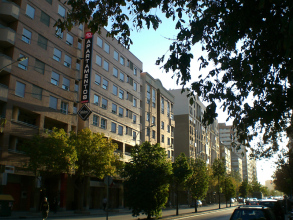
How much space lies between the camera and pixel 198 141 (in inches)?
3521

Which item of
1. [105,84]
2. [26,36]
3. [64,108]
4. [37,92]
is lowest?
[64,108]

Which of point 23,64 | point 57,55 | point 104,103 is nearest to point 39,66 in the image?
point 23,64

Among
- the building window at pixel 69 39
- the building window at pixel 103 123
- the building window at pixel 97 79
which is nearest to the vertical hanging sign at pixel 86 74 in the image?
the building window at pixel 69 39

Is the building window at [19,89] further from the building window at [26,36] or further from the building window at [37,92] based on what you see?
the building window at [26,36]

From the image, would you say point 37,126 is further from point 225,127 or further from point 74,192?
point 225,127

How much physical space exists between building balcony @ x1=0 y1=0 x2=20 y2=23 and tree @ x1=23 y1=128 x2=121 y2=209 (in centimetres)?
1185

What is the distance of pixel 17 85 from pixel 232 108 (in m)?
26.0

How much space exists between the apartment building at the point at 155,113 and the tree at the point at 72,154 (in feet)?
74.1

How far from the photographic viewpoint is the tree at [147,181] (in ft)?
76.1

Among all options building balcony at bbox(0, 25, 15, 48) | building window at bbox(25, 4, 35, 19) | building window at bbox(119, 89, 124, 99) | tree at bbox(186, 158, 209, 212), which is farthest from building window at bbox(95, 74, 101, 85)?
tree at bbox(186, 158, 209, 212)

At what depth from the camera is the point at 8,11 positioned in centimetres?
3017

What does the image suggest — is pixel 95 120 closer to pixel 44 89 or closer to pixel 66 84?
pixel 66 84

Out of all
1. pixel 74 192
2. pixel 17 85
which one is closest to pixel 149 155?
pixel 17 85

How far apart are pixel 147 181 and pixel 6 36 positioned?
62.3ft
